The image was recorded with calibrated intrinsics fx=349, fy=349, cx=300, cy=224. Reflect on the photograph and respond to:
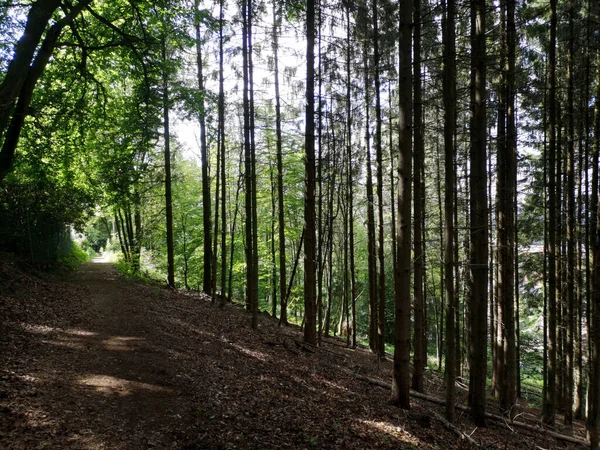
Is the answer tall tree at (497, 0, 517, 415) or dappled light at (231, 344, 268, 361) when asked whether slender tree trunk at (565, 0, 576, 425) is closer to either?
tall tree at (497, 0, 517, 415)

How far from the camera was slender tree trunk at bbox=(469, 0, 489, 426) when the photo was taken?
285 inches

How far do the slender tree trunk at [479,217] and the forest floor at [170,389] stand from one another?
1.15 meters

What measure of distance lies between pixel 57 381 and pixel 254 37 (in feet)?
35.9

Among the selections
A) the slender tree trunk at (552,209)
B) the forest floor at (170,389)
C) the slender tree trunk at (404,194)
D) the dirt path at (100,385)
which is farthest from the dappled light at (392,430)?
the slender tree trunk at (552,209)

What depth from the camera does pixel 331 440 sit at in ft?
17.0

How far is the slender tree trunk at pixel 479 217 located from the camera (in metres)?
7.24

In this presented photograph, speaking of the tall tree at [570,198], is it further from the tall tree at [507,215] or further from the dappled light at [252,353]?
the dappled light at [252,353]

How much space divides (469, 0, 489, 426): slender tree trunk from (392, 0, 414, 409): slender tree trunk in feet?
5.12

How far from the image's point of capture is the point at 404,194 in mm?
6727

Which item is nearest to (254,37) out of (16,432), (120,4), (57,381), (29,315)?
(120,4)

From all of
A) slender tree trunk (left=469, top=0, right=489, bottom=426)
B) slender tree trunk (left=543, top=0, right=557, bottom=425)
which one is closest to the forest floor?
slender tree trunk (left=469, top=0, right=489, bottom=426)

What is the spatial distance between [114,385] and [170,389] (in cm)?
83

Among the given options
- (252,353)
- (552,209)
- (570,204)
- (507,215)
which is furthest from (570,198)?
(252,353)

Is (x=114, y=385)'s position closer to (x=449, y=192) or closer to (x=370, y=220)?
(x=449, y=192)
